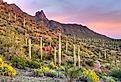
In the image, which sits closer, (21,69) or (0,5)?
(21,69)

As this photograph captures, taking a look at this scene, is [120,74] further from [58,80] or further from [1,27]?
[1,27]

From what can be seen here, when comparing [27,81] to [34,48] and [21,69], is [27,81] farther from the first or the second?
[34,48]

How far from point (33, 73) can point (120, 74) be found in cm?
1027

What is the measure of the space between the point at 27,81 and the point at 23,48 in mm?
24555

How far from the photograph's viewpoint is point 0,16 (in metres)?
68.8

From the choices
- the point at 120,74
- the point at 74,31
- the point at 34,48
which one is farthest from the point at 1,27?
the point at 74,31

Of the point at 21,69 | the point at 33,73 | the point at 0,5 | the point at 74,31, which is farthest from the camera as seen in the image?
the point at 74,31

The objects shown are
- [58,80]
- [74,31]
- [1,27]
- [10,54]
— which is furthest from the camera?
[74,31]

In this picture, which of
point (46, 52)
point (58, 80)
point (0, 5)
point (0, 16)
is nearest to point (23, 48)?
point (46, 52)

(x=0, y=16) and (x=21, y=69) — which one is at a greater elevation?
(x=0, y=16)

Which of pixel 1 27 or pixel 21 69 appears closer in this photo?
pixel 21 69

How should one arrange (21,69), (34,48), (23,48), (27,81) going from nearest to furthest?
1. (27,81)
2. (21,69)
3. (23,48)
4. (34,48)

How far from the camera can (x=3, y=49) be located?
36.2 metres

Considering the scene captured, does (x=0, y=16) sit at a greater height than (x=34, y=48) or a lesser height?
greater
